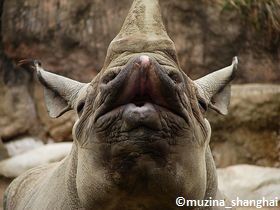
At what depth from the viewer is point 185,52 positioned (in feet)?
40.5

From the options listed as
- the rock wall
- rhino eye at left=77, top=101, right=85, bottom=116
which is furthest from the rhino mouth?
the rock wall

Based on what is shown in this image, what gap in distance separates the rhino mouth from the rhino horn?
36 cm

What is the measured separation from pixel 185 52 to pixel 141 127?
892 cm

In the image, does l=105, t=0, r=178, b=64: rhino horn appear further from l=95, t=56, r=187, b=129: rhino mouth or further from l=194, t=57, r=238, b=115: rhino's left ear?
l=194, t=57, r=238, b=115: rhino's left ear

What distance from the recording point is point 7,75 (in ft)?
41.5

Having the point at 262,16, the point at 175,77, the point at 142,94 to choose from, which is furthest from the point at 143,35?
the point at 262,16

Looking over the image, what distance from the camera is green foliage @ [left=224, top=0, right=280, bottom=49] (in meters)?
12.1

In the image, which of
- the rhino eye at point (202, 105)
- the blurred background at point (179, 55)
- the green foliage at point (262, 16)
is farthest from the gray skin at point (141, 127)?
the green foliage at point (262, 16)

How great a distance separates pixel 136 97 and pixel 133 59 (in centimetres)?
21

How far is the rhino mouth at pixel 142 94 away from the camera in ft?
11.4

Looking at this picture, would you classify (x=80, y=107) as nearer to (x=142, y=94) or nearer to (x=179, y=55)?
(x=142, y=94)

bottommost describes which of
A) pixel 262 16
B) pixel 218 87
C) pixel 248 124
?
pixel 248 124

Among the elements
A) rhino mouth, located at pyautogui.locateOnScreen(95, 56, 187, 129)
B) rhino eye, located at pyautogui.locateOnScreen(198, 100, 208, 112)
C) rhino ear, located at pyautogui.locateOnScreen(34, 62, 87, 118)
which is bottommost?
rhino ear, located at pyautogui.locateOnScreen(34, 62, 87, 118)

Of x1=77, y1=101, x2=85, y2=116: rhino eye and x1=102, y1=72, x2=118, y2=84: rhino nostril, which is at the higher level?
x1=102, y1=72, x2=118, y2=84: rhino nostril
